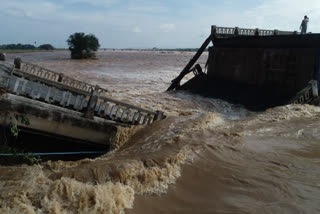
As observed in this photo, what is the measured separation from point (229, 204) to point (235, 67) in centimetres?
1282

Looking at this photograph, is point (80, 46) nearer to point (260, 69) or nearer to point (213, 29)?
point (213, 29)

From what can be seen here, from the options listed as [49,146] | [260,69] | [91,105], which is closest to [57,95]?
[91,105]

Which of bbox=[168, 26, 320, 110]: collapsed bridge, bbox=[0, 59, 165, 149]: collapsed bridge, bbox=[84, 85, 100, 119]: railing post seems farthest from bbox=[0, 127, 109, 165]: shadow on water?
bbox=[168, 26, 320, 110]: collapsed bridge

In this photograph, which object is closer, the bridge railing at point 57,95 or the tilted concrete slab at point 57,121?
the tilted concrete slab at point 57,121

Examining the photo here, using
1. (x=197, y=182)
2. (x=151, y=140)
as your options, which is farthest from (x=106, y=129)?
(x=197, y=182)

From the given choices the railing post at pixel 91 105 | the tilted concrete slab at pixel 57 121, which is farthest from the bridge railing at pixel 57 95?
the tilted concrete slab at pixel 57 121

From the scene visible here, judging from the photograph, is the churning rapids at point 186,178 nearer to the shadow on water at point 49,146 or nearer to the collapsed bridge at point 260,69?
the shadow on water at point 49,146

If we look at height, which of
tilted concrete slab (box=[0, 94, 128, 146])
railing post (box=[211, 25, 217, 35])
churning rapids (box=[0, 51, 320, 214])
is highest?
railing post (box=[211, 25, 217, 35])

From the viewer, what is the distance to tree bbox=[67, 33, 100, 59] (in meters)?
51.2

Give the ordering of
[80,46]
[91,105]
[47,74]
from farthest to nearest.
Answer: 1. [80,46]
2. [47,74]
3. [91,105]

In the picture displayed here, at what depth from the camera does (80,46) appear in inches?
2040

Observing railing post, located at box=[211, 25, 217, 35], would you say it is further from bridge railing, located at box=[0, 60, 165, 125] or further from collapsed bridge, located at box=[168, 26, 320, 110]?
bridge railing, located at box=[0, 60, 165, 125]

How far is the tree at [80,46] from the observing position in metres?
51.2

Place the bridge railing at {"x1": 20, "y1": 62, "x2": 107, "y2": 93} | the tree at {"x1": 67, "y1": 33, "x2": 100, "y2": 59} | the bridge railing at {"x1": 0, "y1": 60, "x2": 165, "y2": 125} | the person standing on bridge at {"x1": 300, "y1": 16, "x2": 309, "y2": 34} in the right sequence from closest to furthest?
the bridge railing at {"x1": 0, "y1": 60, "x2": 165, "y2": 125} → the bridge railing at {"x1": 20, "y1": 62, "x2": 107, "y2": 93} → the person standing on bridge at {"x1": 300, "y1": 16, "x2": 309, "y2": 34} → the tree at {"x1": 67, "y1": 33, "x2": 100, "y2": 59}
